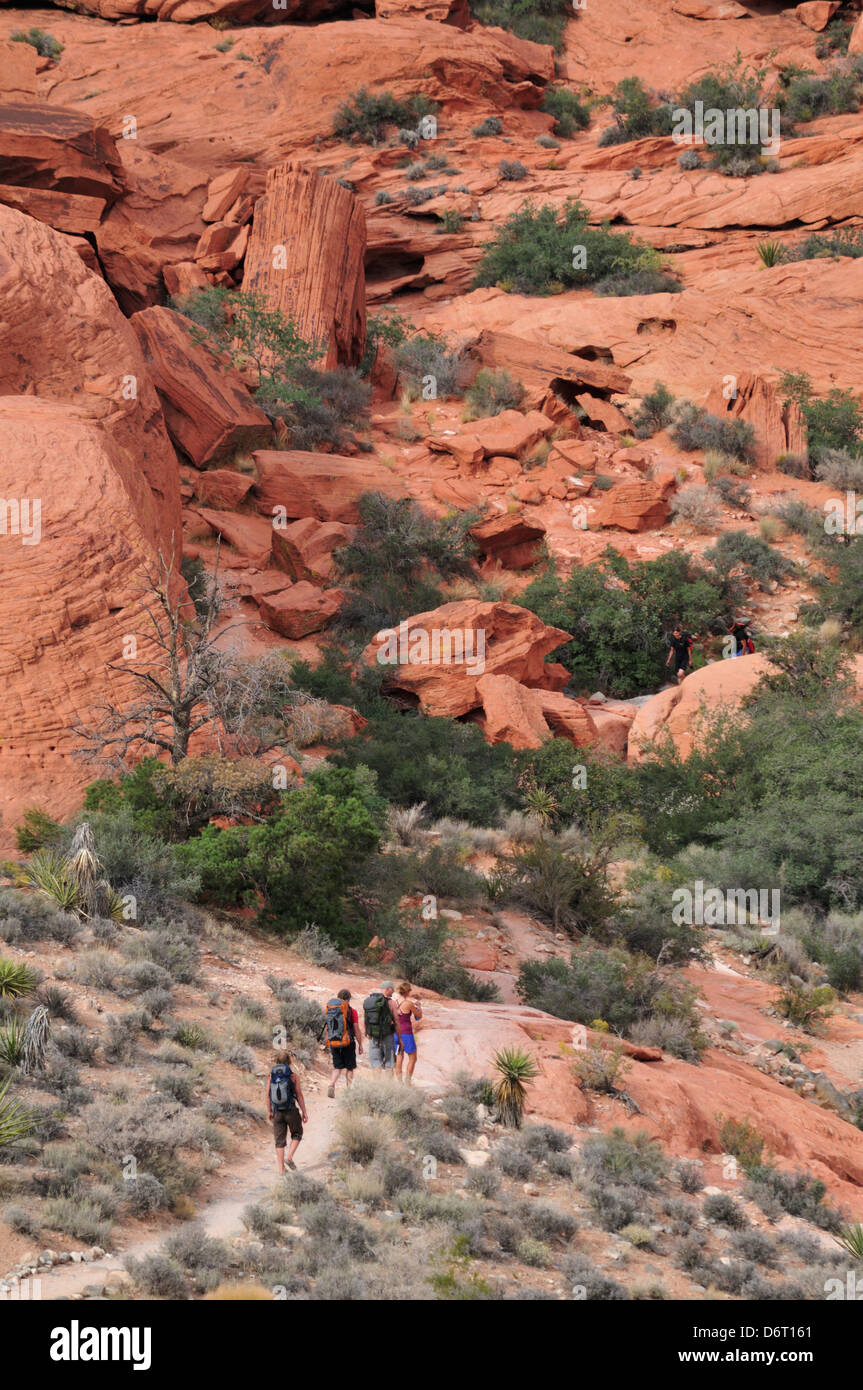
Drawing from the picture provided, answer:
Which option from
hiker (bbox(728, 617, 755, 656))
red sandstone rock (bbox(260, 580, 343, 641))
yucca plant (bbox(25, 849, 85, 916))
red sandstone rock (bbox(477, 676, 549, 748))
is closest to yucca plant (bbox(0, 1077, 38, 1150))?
yucca plant (bbox(25, 849, 85, 916))

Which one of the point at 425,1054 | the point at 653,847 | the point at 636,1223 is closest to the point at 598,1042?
the point at 425,1054

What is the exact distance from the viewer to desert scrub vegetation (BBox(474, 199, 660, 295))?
32.0 meters

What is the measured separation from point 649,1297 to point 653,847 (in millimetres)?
10101

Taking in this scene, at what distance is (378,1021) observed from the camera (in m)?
9.28

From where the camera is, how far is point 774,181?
32.5 meters

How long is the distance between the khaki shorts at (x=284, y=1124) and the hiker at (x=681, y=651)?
1539cm

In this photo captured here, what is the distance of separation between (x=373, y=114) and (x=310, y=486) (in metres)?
18.5

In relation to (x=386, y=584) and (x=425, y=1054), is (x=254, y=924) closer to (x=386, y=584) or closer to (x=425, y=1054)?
(x=425, y=1054)

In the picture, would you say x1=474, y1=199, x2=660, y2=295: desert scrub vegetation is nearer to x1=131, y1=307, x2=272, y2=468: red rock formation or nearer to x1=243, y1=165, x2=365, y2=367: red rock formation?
x1=243, y1=165, x2=365, y2=367: red rock formation

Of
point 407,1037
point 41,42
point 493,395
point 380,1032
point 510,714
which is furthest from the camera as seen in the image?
point 41,42

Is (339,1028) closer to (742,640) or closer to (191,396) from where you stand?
(742,640)

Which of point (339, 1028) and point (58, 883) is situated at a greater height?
point (339, 1028)

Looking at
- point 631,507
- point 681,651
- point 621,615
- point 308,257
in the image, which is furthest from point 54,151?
point 681,651

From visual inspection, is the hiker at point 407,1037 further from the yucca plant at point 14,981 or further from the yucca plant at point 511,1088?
the yucca plant at point 14,981
